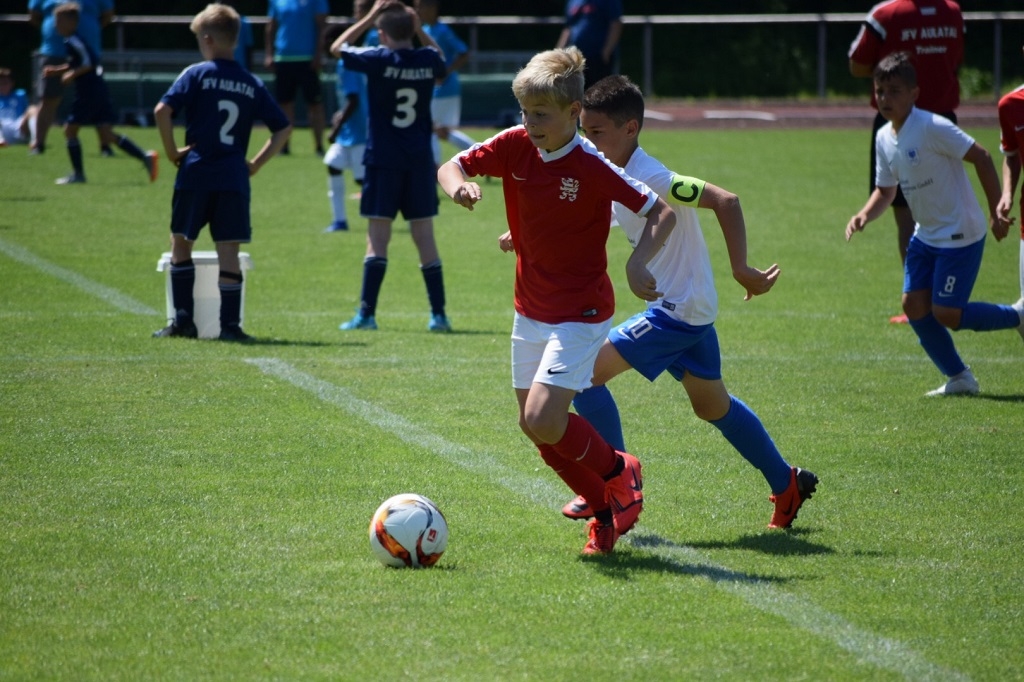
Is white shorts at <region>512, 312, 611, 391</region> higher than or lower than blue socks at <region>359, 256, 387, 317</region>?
higher

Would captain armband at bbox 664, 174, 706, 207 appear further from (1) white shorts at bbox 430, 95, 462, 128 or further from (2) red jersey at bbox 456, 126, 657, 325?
(1) white shorts at bbox 430, 95, 462, 128

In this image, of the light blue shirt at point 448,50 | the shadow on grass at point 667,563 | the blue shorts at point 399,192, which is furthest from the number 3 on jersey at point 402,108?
the light blue shirt at point 448,50

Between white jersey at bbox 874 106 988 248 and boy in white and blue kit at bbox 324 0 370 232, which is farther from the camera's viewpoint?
boy in white and blue kit at bbox 324 0 370 232

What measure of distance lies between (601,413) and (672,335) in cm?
44

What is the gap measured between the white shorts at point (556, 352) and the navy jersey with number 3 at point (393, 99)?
4710 mm

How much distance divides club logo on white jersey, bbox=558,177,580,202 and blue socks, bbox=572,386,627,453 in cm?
90

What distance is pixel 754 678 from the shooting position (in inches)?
137

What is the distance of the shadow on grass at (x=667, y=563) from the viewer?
4.31m

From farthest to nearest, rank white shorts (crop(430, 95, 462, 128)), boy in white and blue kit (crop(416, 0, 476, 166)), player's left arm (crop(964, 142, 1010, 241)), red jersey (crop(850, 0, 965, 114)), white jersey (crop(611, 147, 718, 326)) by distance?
white shorts (crop(430, 95, 462, 128)) → boy in white and blue kit (crop(416, 0, 476, 166)) → red jersey (crop(850, 0, 965, 114)) → player's left arm (crop(964, 142, 1010, 241)) → white jersey (crop(611, 147, 718, 326))

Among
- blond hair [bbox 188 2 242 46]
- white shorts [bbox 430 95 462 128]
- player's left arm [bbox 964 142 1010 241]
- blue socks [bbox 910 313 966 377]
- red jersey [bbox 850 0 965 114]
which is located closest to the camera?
player's left arm [bbox 964 142 1010 241]

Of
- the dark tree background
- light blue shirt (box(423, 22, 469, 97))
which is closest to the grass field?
light blue shirt (box(423, 22, 469, 97))

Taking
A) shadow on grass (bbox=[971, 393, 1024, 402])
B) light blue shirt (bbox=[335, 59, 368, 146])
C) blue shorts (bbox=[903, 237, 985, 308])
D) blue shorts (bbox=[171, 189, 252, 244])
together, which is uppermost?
light blue shirt (bbox=[335, 59, 368, 146])

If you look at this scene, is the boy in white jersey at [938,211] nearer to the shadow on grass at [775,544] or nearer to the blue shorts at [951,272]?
the blue shorts at [951,272]

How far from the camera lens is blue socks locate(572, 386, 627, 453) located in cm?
500
